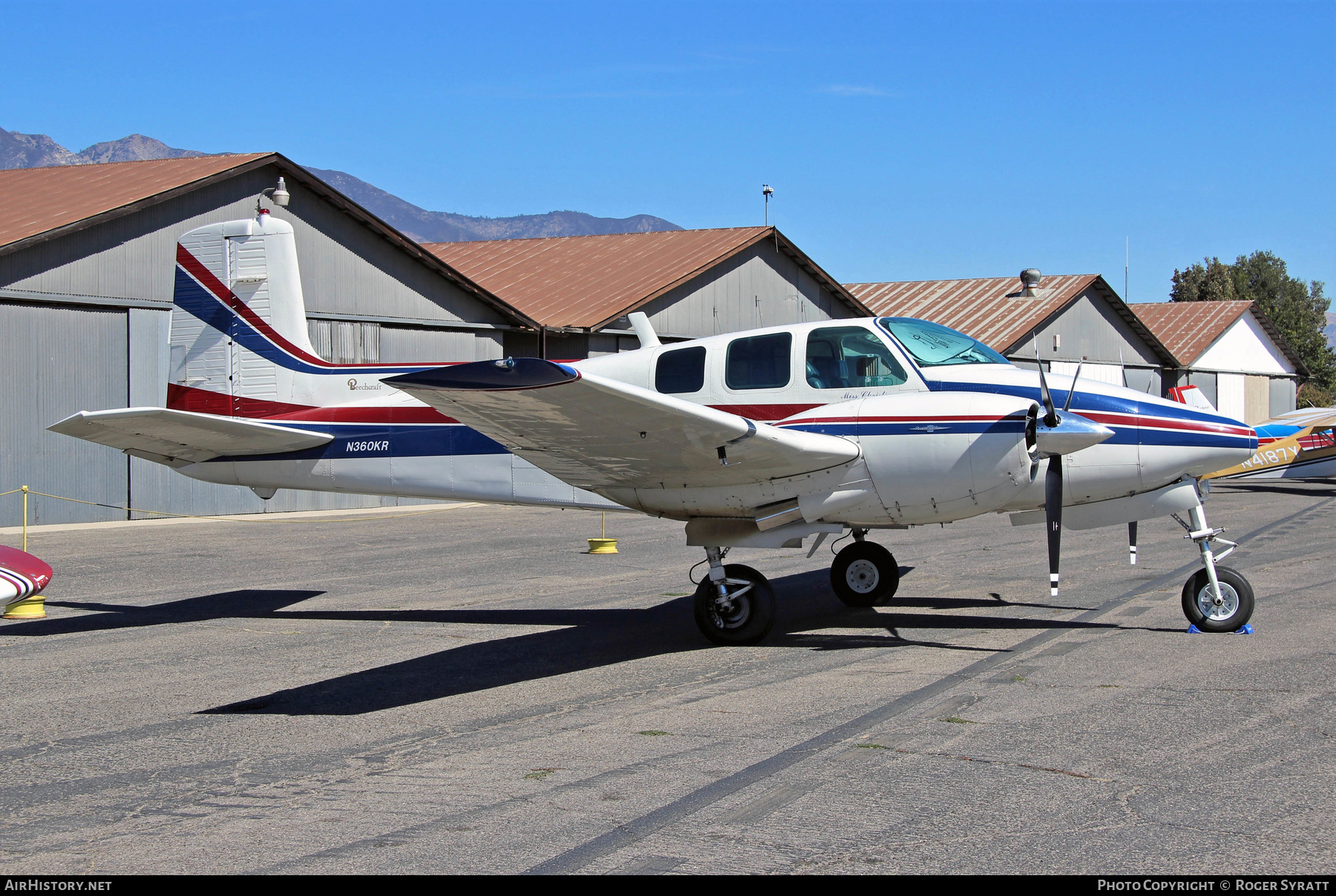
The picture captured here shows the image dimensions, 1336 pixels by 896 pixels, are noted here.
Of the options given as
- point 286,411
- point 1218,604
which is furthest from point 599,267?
point 1218,604

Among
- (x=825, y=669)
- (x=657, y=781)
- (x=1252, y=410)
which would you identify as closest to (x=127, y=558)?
(x=825, y=669)

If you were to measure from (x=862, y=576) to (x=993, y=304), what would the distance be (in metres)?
36.1

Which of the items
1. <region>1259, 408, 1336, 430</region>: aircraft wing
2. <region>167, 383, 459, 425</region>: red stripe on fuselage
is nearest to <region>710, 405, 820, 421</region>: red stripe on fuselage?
<region>167, 383, 459, 425</region>: red stripe on fuselage

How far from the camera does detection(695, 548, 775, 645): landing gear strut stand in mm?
9227

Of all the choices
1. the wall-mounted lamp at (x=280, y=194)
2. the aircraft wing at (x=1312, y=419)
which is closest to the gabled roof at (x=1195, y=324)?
the aircraft wing at (x=1312, y=419)

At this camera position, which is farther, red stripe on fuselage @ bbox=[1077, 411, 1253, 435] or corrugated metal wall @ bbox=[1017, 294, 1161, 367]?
corrugated metal wall @ bbox=[1017, 294, 1161, 367]

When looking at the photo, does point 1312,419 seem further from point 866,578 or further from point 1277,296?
point 1277,296

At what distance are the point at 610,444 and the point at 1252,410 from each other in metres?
54.5

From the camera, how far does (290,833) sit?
15.9ft

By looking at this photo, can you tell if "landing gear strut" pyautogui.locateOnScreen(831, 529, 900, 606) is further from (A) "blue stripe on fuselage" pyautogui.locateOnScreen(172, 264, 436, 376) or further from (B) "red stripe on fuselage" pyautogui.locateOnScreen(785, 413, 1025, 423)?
(A) "blue stripe on fuselage" pyautogui.locateOnScreen(172, 264, 436, 376)

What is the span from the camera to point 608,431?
27.5ft

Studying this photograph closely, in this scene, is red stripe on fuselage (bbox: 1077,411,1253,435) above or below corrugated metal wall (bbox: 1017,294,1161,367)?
below

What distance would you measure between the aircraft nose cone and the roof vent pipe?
122 feet
